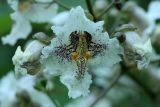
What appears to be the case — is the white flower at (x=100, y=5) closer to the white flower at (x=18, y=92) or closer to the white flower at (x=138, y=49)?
the white flower at (x=18, y=92)

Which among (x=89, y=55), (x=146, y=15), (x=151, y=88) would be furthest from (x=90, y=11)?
(x=151, y=88)

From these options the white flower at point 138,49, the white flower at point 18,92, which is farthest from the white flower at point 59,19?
the white flower at point 138,49

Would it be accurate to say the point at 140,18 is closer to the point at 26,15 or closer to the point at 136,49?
the point at 26,15

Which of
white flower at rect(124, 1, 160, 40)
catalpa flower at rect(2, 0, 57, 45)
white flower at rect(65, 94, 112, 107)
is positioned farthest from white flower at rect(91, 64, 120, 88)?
catalpa flower at rect(2, 0, 57, 45)

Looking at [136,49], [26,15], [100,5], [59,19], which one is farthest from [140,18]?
[136,49]

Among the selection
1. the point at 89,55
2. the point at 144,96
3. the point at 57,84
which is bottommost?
the point at 144,96

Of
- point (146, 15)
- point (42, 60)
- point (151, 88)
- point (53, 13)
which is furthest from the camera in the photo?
point (151, 88)

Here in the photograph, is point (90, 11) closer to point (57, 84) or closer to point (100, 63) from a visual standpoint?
point (100, 63)
